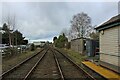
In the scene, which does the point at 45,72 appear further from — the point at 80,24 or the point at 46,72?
the point at 80,24

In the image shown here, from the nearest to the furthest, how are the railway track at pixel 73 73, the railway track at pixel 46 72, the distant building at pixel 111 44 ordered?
the distant building at pixel 111 44 → the railway track at pixel 73 73 → the railway track at pixel 46 72

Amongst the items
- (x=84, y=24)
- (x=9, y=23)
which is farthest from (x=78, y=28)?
(x=9, y=23)

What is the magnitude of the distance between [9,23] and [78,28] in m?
27.9

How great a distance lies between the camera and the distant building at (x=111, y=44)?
12.9 meters

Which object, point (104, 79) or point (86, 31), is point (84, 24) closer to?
point (86, 31)

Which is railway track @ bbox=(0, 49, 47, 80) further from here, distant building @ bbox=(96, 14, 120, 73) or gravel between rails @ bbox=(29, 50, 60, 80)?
distant building @ bbox=(96, 14, 120, 73)

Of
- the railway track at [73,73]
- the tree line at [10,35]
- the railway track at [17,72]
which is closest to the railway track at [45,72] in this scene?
the railway track at [73,73]

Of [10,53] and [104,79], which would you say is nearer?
[104,79]

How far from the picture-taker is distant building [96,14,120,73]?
12922 millimetres

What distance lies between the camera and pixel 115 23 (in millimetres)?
13000

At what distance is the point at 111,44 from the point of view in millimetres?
14242

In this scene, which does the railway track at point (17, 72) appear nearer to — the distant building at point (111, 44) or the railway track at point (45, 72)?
the railway track at point (45, 72)

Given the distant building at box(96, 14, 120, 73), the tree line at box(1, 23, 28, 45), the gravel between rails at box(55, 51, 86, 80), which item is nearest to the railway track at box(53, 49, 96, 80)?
the gravel between rails at box(55, 51, 86, 80)

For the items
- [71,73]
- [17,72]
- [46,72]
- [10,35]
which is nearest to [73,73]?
[71,73]
